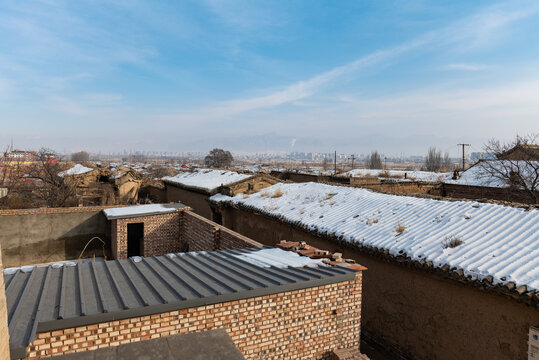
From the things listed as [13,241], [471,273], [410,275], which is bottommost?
[13,241]

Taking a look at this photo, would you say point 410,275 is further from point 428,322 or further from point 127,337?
point 127,337

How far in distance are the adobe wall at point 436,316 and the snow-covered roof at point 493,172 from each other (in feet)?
55.2

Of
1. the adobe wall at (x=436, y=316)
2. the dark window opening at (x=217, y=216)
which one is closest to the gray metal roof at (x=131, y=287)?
the adobe wall at (x=436, y=316)

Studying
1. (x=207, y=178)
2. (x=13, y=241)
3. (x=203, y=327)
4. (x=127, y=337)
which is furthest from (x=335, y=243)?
(x=207, y=178)

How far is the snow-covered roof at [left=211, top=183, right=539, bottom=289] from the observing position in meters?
6.88

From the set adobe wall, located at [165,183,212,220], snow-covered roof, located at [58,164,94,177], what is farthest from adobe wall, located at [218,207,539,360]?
snow-covered roof, located at [58,164,94,177]

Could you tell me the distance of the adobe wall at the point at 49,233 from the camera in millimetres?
14477

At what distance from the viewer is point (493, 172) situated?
2469 centimetres

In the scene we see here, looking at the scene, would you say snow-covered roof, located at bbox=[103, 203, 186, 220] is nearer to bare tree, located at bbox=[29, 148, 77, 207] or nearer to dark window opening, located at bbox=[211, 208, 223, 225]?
dark window opening, located at bbox=[211, 208, 223, 225]

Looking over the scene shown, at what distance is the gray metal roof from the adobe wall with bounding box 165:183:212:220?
48.3 feet

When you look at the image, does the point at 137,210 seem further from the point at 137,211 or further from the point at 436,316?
the point at 436,316

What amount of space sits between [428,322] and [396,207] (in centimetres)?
434

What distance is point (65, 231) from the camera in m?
15.3

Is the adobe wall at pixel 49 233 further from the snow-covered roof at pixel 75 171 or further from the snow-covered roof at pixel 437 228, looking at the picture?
the snow-covered roof at pixel 75 171
